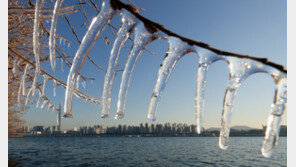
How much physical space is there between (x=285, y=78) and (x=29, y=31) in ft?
25.3

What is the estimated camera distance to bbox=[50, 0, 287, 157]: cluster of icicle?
655 mm

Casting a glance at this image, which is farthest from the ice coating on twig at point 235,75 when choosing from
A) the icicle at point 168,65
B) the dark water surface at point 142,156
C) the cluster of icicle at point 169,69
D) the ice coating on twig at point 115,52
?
the dark water surface at point 142,156

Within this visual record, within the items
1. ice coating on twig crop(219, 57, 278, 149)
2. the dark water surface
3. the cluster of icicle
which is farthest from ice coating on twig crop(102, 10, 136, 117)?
the dark water surface

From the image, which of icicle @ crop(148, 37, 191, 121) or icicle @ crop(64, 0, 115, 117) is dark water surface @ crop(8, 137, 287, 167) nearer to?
icicle @ crop(64, 0, 115, 117)

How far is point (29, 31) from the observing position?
6.57m

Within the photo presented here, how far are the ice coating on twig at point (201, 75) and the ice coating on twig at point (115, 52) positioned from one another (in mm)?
289

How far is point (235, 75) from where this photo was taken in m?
0.69

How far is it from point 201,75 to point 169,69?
0.44 feet

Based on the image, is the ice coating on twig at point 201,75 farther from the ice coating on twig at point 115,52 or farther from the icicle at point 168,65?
the ice coating on twig at point 115,52

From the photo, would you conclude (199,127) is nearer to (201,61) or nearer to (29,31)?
(201,61)

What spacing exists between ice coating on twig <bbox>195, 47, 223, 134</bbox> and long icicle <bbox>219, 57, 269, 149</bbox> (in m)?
0.06

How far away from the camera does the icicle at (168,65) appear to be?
697mm

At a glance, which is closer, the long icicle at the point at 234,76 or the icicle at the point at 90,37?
the long icicle at the point at 234,76

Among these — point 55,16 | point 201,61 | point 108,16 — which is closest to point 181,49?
point 201,61
